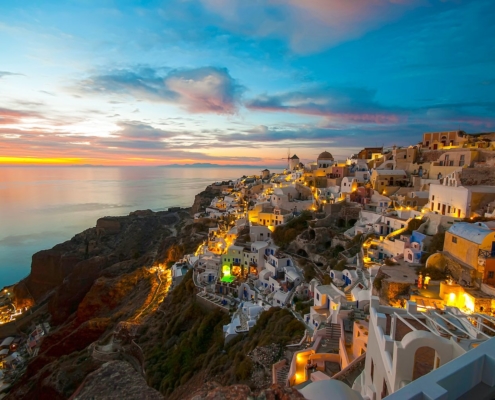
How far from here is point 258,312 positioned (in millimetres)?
18500

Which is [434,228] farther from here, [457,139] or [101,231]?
[101,231]

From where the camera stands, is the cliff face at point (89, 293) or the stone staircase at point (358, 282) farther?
the cliff face at point (89, 293)

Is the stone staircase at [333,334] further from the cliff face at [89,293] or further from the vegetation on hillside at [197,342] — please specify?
the cliff face at [89,293]

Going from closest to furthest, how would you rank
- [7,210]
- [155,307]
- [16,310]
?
1. [155,307]
2. [16,310]
3. [7,210]

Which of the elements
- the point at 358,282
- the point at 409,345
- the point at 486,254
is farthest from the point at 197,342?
the point at 409,345

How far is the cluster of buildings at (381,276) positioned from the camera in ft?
14.4

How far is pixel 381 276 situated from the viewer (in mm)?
12820

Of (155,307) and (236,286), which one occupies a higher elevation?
(236,286)

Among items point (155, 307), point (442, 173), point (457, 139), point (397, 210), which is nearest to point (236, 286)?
point (155, 307)

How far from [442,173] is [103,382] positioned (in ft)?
87.8

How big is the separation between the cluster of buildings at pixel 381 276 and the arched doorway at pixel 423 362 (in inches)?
0.7

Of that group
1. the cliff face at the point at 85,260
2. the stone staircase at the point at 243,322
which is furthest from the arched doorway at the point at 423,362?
the cliff face at the point at 85,260

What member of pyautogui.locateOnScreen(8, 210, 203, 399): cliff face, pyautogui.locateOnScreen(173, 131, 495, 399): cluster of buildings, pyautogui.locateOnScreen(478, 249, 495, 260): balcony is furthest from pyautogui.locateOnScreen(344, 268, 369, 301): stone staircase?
pyautogui.locateOnScreen(8, 210, 203, 399): cliff face

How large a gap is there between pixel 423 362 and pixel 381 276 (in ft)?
27.8
